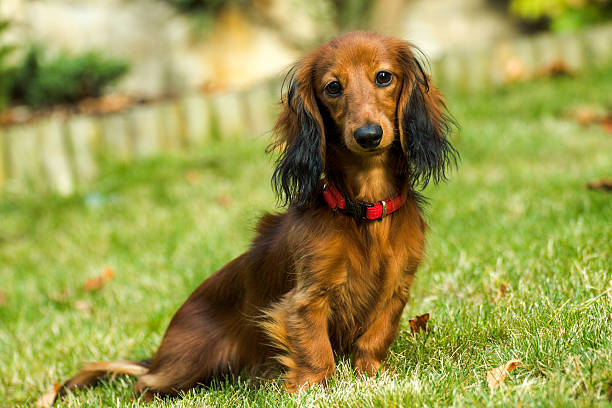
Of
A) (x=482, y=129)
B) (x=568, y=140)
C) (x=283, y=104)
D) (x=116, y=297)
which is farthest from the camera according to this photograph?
(x=482, y=129)

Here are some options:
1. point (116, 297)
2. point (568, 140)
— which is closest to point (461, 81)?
point (568, 140)

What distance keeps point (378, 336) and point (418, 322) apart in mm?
301

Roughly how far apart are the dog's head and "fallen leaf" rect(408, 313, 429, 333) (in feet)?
1.75

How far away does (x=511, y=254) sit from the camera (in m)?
3.23

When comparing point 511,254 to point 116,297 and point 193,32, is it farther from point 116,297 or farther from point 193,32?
point 193,32

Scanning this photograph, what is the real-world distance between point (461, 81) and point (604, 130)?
177cm

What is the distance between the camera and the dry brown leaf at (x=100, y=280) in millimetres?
3961

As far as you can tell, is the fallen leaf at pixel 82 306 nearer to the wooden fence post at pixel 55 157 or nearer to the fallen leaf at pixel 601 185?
the wooden fence post at pixel 55 157

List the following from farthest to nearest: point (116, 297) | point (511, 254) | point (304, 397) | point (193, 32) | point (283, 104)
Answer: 1. point (193, 32)
2. point (116, 297)
3. point (511, 254)
4. point (283, 104)
5. point (304, 397)

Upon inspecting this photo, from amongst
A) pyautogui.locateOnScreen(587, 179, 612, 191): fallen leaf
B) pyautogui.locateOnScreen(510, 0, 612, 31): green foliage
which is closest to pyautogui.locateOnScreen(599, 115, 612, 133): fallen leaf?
pyautogui.locateOnScreen(587, 179, 612, 191): fallen leaf

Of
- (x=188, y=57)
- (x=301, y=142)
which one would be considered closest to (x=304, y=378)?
(x=301, y=142)

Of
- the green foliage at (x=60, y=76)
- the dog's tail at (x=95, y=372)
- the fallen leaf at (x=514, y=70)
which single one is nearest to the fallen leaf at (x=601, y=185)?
the dog's tail at (x=95, y=372)

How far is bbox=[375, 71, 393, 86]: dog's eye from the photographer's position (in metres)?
2.33

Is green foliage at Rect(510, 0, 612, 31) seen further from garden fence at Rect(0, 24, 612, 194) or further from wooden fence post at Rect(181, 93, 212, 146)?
wooden fence post at Rect(181, 93, 212, 146)
